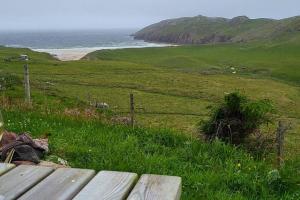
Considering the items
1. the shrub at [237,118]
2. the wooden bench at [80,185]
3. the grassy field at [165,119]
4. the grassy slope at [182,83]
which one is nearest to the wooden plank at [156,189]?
the wooden bench at [80,185]

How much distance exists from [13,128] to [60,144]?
1.48m

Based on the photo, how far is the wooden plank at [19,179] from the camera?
3.19m

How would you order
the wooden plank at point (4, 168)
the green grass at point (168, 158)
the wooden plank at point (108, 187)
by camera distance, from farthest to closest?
the green grass at point (168, 158)
the wooden plank at point (4, 168)
the wooden plank at point (108, 187)

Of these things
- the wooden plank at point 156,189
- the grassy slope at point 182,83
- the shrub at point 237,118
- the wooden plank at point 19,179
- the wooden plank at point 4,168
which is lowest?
the grassy slope at point 182,83

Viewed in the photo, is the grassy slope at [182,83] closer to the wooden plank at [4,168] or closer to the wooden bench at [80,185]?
the wooden plank at [4,168]

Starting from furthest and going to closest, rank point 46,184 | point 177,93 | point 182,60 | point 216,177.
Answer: point 182,60 < point 177,93 < point 216,177 < point 46,184

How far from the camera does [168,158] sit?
753cm

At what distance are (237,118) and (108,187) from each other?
8.51m

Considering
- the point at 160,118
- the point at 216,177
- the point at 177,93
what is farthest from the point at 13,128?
the point at 177,93

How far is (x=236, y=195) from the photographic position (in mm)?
6137

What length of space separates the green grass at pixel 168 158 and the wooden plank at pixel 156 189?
2422 mm

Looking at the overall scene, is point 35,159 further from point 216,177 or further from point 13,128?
point 13,128

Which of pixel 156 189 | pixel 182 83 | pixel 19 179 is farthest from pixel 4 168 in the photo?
pixel 182 83

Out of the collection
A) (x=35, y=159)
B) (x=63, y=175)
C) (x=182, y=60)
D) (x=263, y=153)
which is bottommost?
(x=182, y=60)
